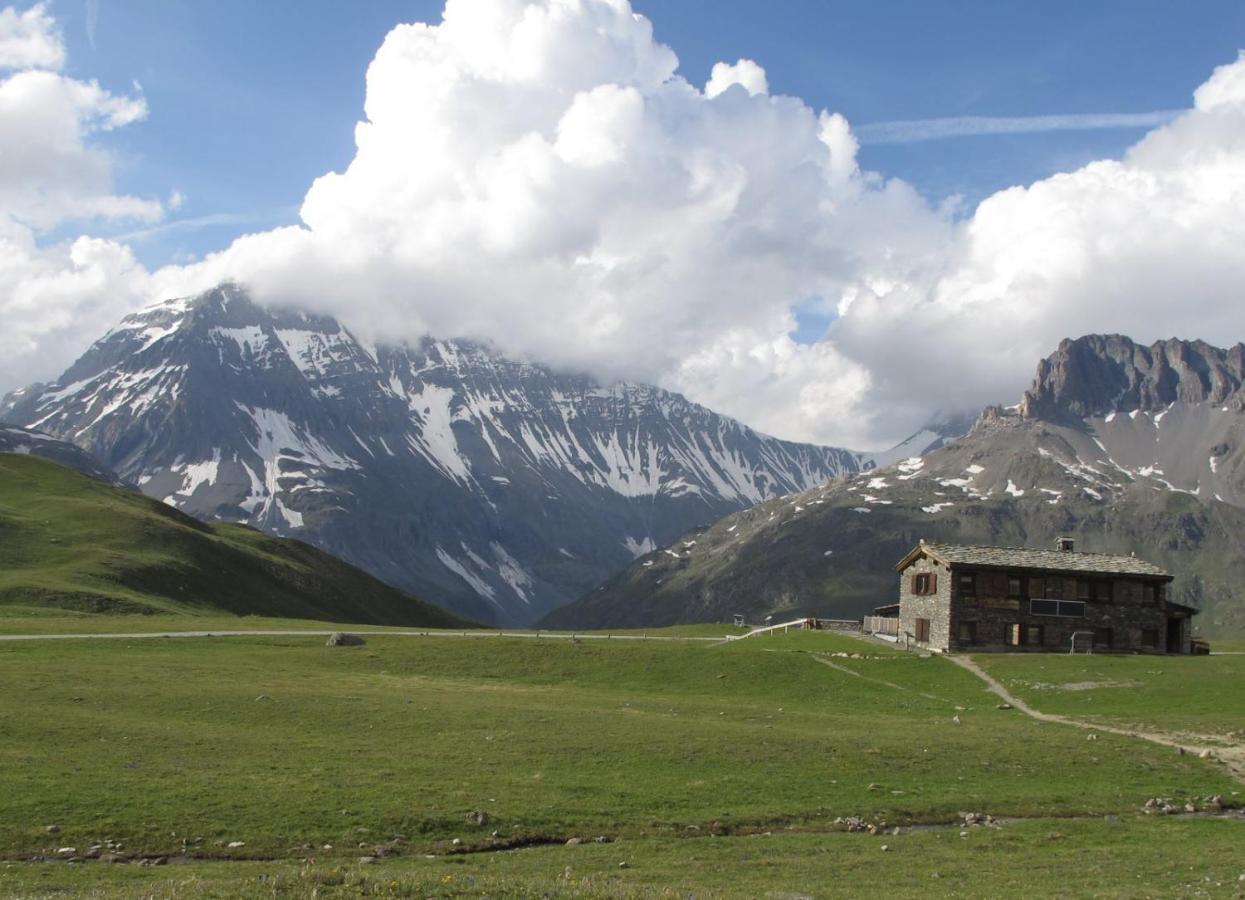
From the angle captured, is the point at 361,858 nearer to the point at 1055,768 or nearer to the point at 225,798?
the point at 225,798

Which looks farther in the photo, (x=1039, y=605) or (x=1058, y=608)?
(x=1058, y=608)

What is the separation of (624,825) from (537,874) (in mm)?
6504

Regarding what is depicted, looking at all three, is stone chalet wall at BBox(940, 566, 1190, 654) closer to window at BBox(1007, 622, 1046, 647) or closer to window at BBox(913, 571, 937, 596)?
window at BBox(1007, 622, 1046, 647)

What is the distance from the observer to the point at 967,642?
84.6 meters

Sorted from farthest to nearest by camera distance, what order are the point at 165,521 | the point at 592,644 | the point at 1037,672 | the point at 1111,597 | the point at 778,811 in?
the point at 165,521, the point at 1111,597, the point at 592,644, the point at 1037,672, the point at 778,811

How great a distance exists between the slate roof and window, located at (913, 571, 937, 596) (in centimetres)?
205

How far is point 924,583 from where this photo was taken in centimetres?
9038

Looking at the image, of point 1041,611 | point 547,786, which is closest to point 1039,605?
point 1041,611

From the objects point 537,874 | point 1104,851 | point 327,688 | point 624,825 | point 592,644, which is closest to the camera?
point 537,874

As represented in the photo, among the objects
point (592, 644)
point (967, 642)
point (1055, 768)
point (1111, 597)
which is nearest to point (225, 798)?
point (1055, 768)

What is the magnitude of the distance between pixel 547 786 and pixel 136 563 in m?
109

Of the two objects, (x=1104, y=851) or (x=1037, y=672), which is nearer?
(x=1104, y=851)

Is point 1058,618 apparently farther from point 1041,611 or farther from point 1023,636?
point 1023,636

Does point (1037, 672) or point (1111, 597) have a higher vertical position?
point (1111, 597)
